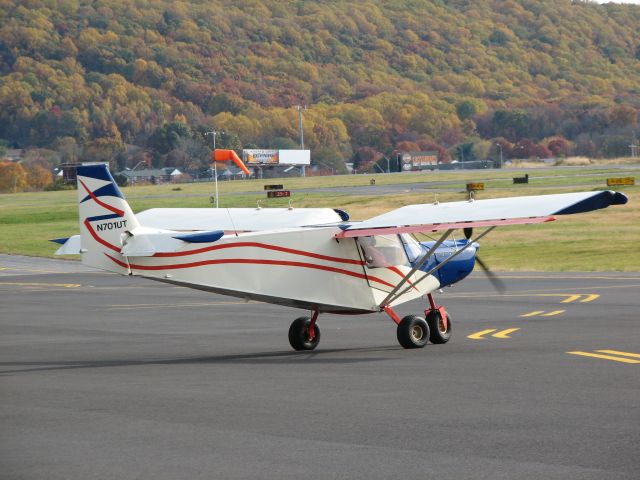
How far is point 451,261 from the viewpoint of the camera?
68.9 feet

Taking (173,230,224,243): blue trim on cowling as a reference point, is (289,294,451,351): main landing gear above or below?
below

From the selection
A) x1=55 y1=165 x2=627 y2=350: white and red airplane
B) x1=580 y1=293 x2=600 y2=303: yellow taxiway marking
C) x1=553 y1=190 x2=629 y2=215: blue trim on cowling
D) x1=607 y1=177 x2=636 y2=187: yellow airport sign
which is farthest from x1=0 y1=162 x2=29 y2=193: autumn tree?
x1=553 y1=190 x2=629 y2=215: blue trim on cowling

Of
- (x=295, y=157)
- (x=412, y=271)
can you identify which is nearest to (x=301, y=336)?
(x=412, y=271)

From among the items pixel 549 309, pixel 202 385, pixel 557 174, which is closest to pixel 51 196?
pixel 557 174

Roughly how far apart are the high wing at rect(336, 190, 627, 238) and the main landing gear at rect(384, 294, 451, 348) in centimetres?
153

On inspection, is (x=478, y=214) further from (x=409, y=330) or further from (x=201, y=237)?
(x=201, y=237)

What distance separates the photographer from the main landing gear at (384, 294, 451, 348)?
1992cm

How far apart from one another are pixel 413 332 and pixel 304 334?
1853 mm

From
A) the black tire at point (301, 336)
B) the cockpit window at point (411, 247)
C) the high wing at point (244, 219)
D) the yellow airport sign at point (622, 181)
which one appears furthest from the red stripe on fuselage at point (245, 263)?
the yellow airport sign at point (622, 181)

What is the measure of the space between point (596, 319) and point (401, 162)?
174916 mm

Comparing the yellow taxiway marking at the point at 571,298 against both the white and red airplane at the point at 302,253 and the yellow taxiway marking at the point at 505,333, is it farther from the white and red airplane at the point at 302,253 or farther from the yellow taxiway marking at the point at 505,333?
the white and red airplane at the point at 302,253

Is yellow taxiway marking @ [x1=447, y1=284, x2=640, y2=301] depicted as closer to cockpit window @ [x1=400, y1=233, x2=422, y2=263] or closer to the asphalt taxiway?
the asphalt taxiway

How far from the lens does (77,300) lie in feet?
113

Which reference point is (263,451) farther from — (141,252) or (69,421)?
(141,252)
